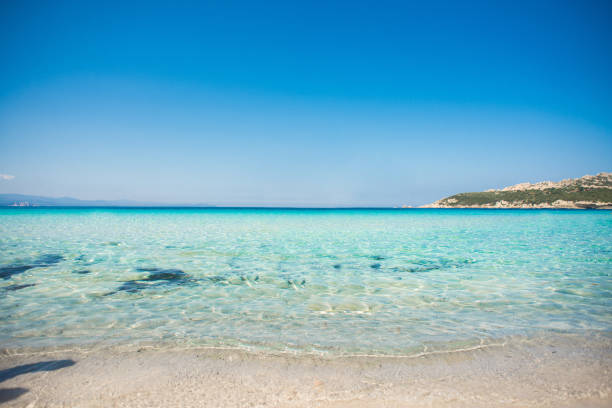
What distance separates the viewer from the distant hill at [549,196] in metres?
84.6

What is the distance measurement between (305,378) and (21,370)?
119 inches

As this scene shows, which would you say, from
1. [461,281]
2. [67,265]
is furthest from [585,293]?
[67,265]

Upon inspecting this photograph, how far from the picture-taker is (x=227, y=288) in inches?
276

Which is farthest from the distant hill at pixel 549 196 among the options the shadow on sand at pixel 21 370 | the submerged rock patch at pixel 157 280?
the shadow on sand at pixel 21 370

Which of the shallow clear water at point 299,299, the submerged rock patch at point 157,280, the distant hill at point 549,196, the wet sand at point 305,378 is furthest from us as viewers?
the distant hill at point 549,196

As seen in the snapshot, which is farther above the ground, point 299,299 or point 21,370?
point 21,370

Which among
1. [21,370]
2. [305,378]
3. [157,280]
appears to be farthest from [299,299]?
[21,370]

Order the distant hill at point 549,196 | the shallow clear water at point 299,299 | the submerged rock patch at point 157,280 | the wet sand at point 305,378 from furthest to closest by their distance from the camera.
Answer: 1. the distant hill at point 549,196
2. the submerged rock patch at point 157,280
3. the shallow clear water at point 299,299
4. the wet sand at point 305,378

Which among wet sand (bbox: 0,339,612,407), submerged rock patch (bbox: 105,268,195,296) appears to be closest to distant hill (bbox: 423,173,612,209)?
wet sand (bbox: 0,339,612,407)

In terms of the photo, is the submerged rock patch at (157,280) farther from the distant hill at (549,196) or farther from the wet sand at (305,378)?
the distant hill at (549,196)

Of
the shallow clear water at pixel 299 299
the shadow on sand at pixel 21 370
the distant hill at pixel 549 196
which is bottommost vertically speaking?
the shallow clear water at pixel 299 299

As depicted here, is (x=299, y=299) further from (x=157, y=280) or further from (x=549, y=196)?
(x=549, y=196)

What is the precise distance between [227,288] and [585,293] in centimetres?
767

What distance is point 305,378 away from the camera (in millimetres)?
3232
